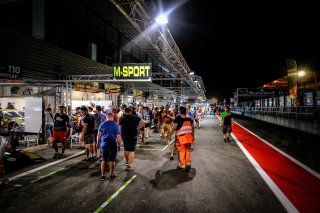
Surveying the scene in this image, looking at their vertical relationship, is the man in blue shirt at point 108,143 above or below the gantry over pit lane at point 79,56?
below

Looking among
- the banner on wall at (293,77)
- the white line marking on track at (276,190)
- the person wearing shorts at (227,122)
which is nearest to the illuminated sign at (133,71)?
the person wearing shorts at (227,122)

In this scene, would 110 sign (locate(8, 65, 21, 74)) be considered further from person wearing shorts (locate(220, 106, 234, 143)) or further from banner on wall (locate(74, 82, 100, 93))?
person wearing shorts (locate(220, 106, 234, 143))

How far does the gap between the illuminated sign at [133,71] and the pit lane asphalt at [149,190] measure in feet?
17.5

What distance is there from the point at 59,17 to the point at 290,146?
14.3 metres

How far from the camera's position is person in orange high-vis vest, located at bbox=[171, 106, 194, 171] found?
7.02 meters

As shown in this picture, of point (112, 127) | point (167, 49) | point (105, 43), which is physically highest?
point (105, 43)

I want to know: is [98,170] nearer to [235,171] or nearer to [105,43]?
[235,171]

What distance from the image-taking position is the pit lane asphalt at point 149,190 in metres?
4.49

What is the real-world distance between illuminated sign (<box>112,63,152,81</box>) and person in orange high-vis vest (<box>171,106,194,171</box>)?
5124 millimetres

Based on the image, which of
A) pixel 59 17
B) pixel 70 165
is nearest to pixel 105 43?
pixel 59 17

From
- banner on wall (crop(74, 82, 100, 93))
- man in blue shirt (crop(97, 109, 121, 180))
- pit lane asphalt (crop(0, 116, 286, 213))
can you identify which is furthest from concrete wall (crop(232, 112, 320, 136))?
banner on wall (crop(74, 82, 100, 93))

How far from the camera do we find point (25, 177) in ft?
21.2

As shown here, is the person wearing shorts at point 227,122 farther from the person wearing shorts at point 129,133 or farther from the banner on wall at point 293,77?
the banner on wall at point 293,77

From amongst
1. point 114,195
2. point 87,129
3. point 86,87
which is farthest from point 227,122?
point 86,87
